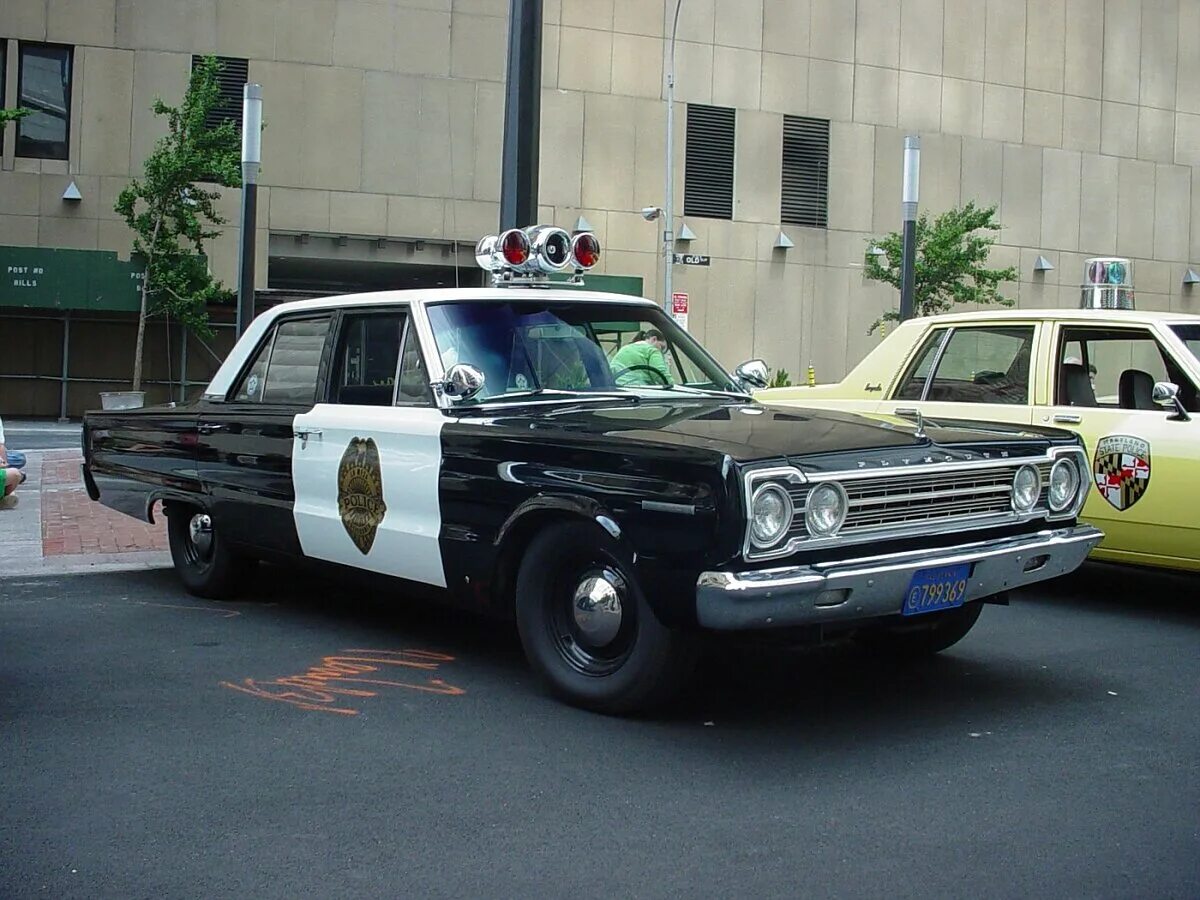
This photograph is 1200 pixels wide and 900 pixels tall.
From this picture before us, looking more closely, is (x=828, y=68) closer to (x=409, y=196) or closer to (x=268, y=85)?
(x=409, y=196)

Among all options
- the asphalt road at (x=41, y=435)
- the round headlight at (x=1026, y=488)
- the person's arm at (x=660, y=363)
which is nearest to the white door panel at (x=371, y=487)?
the person's arm at (x=660, y=363)

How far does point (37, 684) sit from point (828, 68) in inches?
1238

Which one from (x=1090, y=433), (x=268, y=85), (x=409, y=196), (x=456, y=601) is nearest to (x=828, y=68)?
(x=409, y=196)

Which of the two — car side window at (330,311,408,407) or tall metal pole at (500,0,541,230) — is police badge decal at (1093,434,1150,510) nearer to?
car side window at (330,311,408,407)

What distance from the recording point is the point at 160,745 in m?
4.98

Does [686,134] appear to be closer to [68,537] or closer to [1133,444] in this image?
[68,537]

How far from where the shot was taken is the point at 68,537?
34.1ft

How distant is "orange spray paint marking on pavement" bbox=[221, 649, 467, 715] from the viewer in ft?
18.6

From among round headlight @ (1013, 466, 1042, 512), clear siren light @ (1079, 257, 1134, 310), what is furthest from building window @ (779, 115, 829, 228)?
round headlight @ (1013, 466, 1042, 512)

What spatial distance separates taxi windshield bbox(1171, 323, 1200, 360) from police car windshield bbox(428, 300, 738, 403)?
2695mm

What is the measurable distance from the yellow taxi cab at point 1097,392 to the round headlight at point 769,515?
8.41ft

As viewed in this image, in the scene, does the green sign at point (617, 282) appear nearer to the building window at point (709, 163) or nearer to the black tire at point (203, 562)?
the building window at point (709, 163)

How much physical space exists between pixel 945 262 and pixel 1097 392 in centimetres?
2504

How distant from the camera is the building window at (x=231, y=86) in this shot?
2925cm
